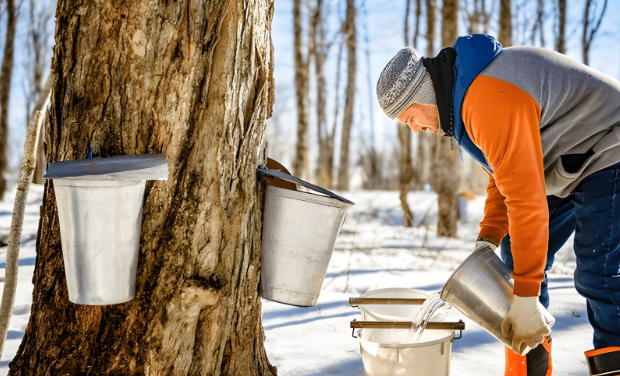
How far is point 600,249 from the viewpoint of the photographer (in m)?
1.71

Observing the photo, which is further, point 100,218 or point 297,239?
point 297,239

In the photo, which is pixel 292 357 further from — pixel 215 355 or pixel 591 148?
pixel 591 148

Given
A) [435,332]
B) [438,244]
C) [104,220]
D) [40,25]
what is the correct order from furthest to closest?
1. [40,25]
2. [438,244]
3. [435,332]
4. [104,220]

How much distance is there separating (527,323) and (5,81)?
1232cm

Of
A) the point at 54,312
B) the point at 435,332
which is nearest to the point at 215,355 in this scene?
the point at 54,312

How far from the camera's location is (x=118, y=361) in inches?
63.6

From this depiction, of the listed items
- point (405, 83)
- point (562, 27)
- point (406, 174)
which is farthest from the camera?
point (562, 27)

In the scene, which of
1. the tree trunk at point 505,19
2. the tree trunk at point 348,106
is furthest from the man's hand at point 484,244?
the tree trunk at point 348,106

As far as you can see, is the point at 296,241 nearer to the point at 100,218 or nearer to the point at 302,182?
the point at 302,182

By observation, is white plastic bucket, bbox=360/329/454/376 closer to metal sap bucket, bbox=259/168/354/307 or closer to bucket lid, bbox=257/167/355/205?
metal sap bucket, bbox=259/168/354/307

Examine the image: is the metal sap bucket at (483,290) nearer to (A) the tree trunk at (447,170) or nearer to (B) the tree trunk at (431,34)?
(A) the tree trunk at (447,170)

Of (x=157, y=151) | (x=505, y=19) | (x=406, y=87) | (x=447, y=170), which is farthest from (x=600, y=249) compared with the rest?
(x=505, y=19)

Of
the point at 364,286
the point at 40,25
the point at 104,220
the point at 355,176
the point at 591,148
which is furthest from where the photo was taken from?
the point at 355,176

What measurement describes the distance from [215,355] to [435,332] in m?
1.14
